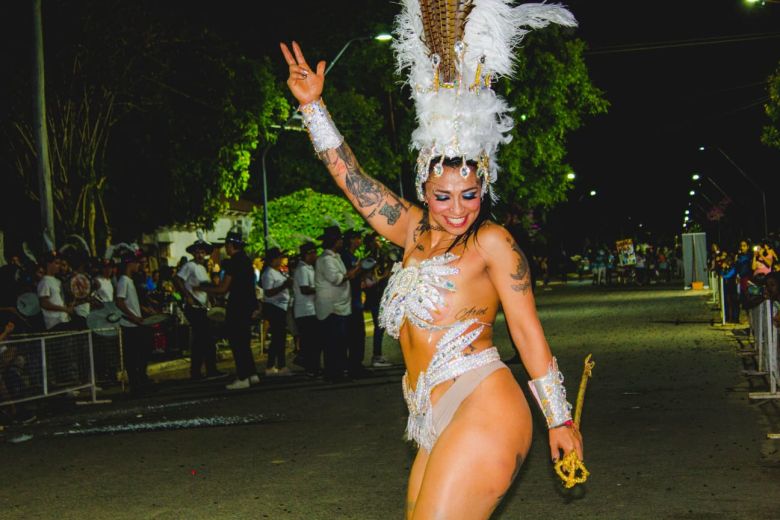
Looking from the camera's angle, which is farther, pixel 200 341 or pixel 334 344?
pixel 200 341

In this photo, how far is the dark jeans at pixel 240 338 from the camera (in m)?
14.3

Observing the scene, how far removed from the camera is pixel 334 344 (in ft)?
47.8

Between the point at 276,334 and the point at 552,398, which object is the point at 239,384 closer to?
the point at 276,334

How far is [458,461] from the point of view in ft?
12.5

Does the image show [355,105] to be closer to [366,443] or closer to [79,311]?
[79,311]

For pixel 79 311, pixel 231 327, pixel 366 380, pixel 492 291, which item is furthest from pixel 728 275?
pixel 492 291

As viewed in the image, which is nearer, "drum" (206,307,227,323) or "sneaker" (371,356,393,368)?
"drum" (206,307,227,323)

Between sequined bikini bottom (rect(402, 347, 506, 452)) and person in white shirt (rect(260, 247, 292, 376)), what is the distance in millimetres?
11764

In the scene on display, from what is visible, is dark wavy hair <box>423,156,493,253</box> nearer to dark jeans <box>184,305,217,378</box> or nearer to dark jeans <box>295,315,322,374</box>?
dark jeans <box>295,315,322,374</box>

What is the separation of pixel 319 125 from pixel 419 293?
39.4 inches

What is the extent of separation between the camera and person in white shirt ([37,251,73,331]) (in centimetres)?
1392

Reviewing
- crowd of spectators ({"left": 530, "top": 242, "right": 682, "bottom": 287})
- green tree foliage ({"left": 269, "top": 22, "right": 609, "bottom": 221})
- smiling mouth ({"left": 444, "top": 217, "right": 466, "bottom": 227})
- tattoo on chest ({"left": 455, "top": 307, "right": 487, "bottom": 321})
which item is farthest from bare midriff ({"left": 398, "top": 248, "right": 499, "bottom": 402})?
crowd of spectators ({"left": 530, "top": 242, "right": 682, "bottom": 287})

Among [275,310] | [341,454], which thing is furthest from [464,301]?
[275,310]

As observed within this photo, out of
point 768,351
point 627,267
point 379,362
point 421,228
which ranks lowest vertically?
point 627,267
